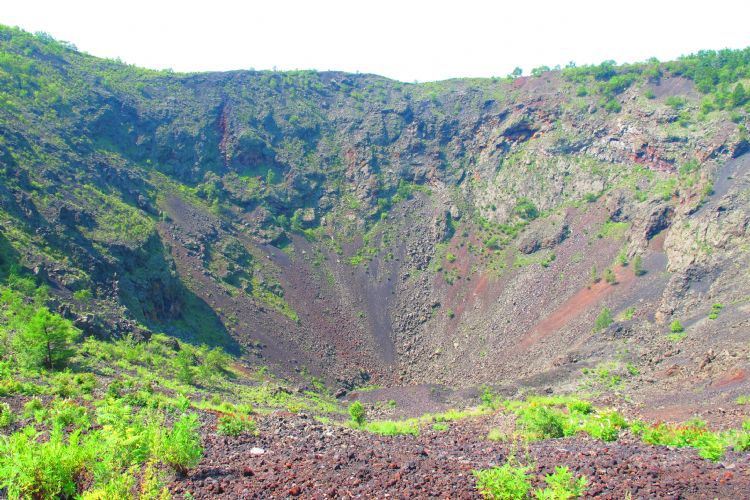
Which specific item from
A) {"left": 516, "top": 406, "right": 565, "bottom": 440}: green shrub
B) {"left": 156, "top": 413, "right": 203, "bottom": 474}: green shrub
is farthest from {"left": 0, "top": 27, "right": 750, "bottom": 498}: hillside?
{"left": 516, "top": 406, "right": 565, "bottom": 440}: green shrub

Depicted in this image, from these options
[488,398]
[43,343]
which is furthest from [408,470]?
[488,398]

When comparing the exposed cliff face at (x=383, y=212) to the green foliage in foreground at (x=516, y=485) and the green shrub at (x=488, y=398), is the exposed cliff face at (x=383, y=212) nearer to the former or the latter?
the green shrub at (x=488, y=398)

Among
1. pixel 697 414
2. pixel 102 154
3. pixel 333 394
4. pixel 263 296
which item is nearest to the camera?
pixel 697 414

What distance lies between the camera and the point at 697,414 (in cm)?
1880

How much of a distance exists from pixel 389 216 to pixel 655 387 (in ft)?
136

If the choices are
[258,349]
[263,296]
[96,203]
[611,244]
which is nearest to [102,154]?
[96,203]

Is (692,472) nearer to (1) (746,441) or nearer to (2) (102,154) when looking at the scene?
(1) (746,441)

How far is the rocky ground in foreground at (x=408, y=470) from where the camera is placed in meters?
7.21

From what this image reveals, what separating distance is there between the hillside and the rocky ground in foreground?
0.35 feet

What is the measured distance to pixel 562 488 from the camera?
6.48m

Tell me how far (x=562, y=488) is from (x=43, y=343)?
65.6 ft

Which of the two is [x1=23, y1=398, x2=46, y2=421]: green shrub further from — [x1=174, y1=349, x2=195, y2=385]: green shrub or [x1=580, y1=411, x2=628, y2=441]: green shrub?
[x1=174, y1=349, x2=195, y2=385]: green shrub

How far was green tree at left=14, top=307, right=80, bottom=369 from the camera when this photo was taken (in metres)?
19.1

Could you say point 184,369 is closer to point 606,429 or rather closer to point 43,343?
point 43,343
